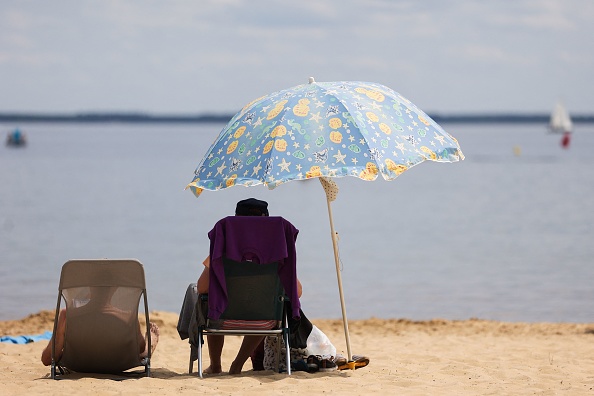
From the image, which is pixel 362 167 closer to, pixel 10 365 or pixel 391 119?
pixel 391 119

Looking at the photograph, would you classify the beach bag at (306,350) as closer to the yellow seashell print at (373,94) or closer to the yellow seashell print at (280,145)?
the yellow seashell print at (280,145)

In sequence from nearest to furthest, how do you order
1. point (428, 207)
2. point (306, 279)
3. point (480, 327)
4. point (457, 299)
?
point (480, 327) → point (457, 299) → point (306, 279) → point (428, 207)

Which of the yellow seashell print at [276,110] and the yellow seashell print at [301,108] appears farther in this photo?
the yellow seashell print at [276,110]

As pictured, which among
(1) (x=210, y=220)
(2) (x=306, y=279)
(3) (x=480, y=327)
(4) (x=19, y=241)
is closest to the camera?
(3) (x=480, y=327)

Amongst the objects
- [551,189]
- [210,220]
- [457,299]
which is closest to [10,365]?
[457,299]

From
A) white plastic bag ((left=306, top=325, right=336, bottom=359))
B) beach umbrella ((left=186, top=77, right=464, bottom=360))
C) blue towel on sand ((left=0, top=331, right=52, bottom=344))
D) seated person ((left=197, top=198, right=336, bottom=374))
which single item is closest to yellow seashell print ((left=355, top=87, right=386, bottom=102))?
beach umbrella ((left=186, top=77, right=464, bottom=360))

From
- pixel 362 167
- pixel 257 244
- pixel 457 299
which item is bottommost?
pixel 457 299

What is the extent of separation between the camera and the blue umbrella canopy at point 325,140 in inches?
254

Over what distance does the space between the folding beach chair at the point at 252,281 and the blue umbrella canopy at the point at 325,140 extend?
31cm

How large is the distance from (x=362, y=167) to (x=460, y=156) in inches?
30.9

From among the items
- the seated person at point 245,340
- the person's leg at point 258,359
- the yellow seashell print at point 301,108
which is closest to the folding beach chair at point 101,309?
the seated person at point 245,340

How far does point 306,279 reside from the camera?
15922 millimetres

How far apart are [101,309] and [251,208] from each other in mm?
1147

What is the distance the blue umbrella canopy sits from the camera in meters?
6.46
